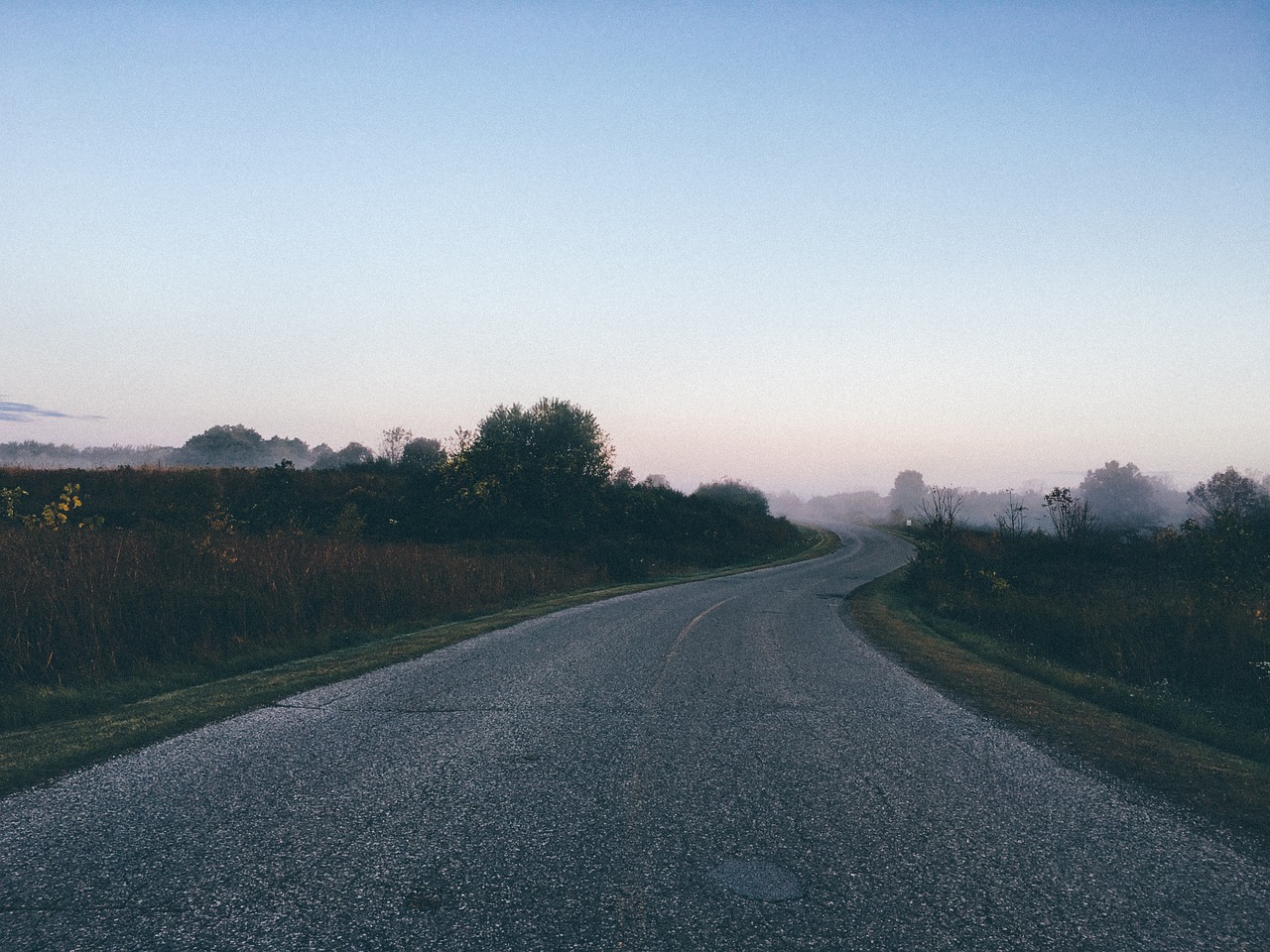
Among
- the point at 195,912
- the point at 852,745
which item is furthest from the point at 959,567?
the point at 195,912

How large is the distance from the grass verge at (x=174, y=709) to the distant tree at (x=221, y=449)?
110 meters

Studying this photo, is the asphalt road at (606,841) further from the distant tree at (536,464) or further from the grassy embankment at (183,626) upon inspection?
the distant tree at (536,464)

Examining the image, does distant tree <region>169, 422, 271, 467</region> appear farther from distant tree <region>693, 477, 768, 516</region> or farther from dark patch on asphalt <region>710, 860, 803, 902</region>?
dark patch on asphalt <region>710, 860, 803, 902</region>

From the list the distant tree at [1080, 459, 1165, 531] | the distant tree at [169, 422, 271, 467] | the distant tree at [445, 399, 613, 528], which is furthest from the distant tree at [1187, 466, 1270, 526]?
the distant tree at [169, 422, 271, 467]

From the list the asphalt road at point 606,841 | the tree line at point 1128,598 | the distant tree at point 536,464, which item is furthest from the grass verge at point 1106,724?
the distant tree at point 536,464

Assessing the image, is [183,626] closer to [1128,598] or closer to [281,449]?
[1128,598]

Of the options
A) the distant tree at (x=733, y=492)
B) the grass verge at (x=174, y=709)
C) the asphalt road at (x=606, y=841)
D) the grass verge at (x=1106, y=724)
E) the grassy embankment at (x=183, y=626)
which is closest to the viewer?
the asphalt road at (x=606, y=841)

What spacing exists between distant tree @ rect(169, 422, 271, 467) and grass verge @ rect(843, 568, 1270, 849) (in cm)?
11513

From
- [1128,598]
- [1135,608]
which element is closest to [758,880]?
[1135,608]

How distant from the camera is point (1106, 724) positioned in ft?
26.7

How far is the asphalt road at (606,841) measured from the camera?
362 centimetres

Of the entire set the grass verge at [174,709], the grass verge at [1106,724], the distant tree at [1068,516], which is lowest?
the grass verge at [174,709]

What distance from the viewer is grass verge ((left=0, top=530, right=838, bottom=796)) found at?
607 centimetres

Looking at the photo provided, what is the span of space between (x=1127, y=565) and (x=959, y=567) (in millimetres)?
6247
